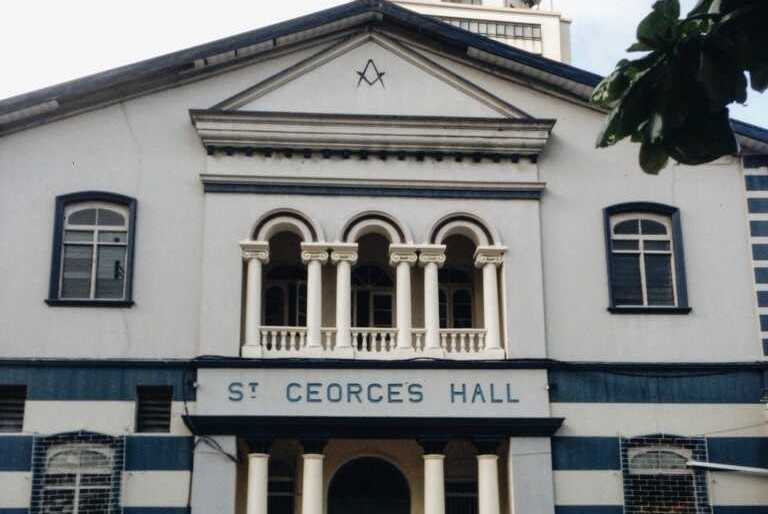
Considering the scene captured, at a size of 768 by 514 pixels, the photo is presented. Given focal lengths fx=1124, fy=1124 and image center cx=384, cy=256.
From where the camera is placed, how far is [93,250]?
19.0 metres

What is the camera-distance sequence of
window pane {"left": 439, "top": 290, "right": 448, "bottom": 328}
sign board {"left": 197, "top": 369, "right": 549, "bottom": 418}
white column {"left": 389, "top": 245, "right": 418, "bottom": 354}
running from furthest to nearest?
window pane {"left": 439, "top": 290, "right": 448, "bottom": 328} < white column {"left": 389, "top": 245, "right": 418, "bottom": 354} < sign board {"left": 197, "top": 369, "right": 549, "bottom": 418}

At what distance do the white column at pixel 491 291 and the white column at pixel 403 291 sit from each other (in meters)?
1.19

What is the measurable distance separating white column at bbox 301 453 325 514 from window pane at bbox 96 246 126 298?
4.22 meters

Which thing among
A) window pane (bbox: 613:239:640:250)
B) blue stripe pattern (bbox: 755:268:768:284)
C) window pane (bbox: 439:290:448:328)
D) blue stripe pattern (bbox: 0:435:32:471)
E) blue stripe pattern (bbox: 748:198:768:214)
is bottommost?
blue stripe pattern (bbox: 0:435:32:471)

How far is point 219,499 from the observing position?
17781 mm

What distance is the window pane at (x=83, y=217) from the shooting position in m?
19.2

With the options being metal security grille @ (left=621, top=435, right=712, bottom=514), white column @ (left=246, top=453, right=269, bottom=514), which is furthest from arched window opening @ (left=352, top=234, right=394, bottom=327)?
metal security grille @ (left=621, top=435, right=712, bottom=514)

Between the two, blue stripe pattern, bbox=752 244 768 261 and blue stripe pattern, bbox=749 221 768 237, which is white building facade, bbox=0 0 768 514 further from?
blue stripe pattern, bbox=752 244 768 261

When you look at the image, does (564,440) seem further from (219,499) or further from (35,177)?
(35,177)

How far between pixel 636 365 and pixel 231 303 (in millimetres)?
6915

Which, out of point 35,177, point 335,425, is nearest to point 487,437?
point 335,425

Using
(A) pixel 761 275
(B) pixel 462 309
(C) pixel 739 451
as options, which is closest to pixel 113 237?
(B) pixel 462 309

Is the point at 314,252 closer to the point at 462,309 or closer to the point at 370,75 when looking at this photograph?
the point at 462,309

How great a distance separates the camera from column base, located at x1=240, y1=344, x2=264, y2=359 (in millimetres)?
18438
